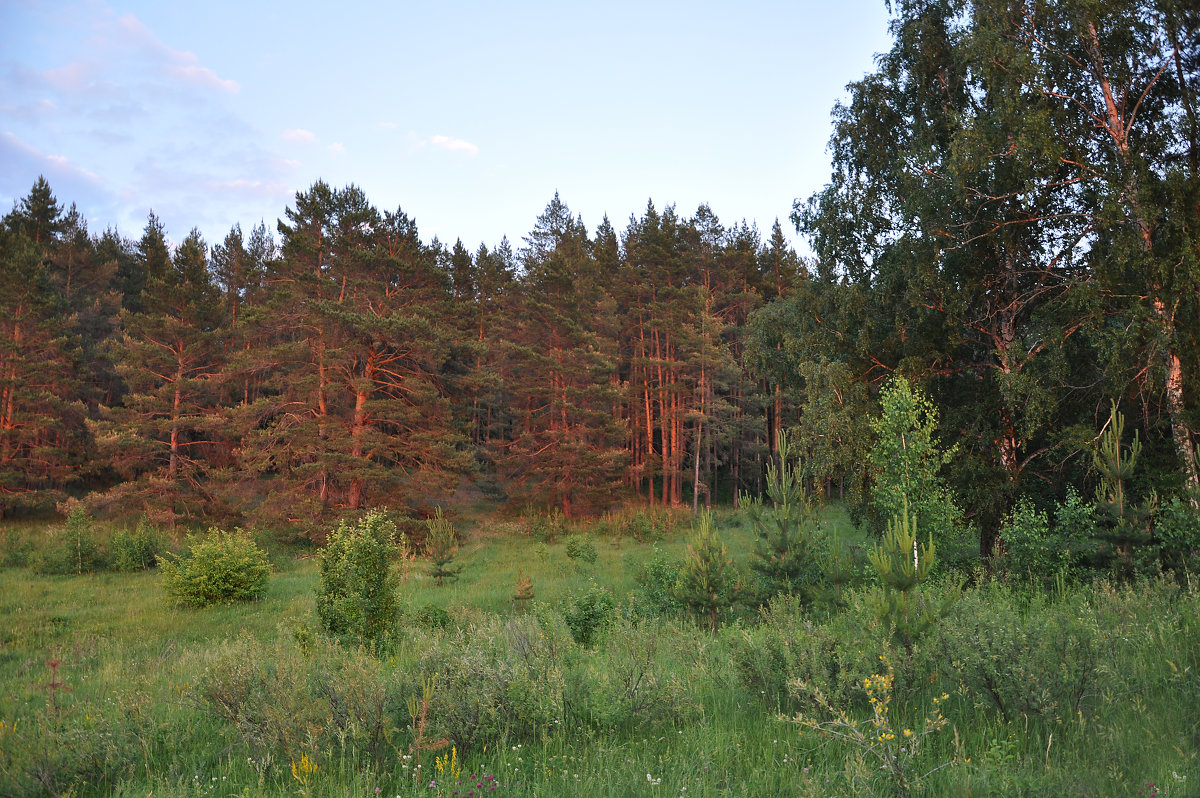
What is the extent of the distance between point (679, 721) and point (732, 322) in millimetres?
37247

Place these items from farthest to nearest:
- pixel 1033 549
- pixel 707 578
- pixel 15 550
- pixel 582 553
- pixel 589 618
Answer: pixel 15 550 < pixel 582 553 < pixel 707 578 < pixel 1033 549 < pixel 589 618

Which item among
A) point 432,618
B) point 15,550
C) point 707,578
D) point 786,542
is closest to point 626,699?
point 707,578

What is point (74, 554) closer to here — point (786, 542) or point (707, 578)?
point (707, 578)

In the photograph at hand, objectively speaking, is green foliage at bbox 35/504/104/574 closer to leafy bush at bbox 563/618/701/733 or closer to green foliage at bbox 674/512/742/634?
green foliage at bbox 674/512/742/634

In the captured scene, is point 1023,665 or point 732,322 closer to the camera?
point 1023,665

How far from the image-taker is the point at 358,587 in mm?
9812

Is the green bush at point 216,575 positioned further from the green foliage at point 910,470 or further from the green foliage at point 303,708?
the green foliage at point 910,470

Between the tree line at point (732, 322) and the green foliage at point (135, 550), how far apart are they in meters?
3.67

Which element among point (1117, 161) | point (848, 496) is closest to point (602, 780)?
point (848, 496)

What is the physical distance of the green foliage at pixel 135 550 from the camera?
66.0 ft

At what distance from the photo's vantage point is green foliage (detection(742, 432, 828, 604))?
11.2m

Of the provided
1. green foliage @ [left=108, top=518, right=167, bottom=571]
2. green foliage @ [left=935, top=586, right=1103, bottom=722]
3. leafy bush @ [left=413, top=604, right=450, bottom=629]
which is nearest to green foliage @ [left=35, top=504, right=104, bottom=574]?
green foliage @ [left=108, top=518, right=167, bottom=571]

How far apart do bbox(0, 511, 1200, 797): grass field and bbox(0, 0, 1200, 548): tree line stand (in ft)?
27.4

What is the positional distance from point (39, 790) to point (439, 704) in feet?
8.79
